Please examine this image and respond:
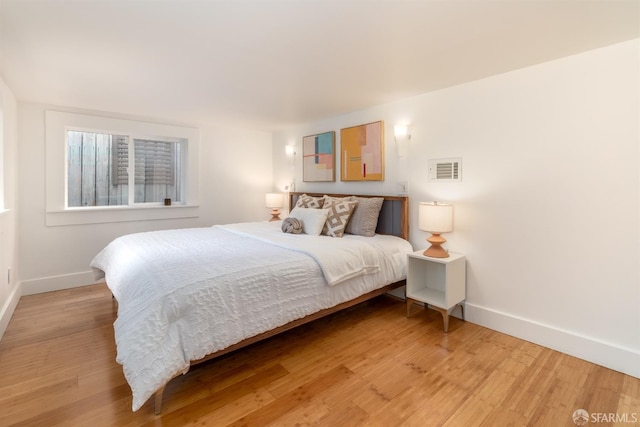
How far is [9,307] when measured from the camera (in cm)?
276

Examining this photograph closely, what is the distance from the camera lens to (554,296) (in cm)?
236

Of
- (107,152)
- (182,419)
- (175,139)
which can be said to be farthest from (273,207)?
(182,419)

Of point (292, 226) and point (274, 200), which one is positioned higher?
point (274, 200)

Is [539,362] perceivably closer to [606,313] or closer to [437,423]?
[606,313]

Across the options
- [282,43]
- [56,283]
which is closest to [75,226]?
[56,283]

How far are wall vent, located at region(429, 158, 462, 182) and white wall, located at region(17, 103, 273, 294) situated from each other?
3.12 m

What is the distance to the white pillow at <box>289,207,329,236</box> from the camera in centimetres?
334

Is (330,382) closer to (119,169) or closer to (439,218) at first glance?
(439,218)

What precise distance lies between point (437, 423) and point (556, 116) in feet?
7.59

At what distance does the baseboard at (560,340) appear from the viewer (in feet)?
6.67

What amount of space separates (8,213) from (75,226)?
958 millimetres

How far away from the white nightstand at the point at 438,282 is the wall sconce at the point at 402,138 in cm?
112

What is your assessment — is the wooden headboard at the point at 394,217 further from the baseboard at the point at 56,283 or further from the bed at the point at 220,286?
the baseboard at the point at 56,283

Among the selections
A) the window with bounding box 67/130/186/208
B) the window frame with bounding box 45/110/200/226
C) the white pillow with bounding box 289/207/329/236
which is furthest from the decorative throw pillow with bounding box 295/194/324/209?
the window with bounding box 67/130/186/208
